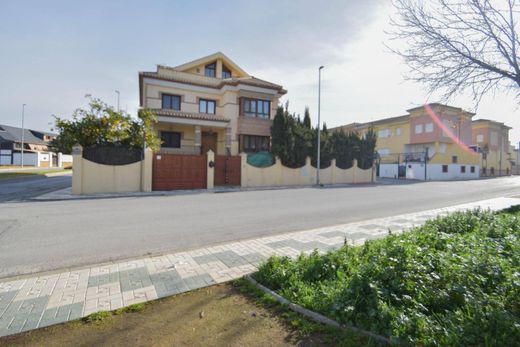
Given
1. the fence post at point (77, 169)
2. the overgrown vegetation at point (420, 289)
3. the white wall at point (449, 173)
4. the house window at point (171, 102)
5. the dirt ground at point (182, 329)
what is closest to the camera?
the overgrown vegetation at point (420, 289)

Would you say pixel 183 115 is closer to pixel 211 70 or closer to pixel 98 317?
pixel 211 70

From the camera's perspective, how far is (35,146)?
5456 centimetres

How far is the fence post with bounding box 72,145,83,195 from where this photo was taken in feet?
44.2

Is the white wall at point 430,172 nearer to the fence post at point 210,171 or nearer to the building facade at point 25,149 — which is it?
the fence post at point 210,171

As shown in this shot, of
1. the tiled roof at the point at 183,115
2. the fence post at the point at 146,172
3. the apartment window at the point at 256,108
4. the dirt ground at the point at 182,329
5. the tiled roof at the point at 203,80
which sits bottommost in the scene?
the dirt ground at the point at 182,329

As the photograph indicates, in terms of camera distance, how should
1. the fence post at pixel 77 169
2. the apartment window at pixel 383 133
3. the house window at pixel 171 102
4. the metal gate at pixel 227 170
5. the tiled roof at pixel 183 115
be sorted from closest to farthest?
the fence post at pixel 77 169
the metal gate at pixel 227 170
the tiled roof at pixel 183 115
the house window at pixel 171 102
the apartment window at pixel 383 133

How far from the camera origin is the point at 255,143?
2284 cm

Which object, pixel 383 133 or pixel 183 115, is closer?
pixel 183 115

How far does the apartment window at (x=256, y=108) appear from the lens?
22.4m

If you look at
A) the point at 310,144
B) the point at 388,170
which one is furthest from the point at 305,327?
the point at 388,170

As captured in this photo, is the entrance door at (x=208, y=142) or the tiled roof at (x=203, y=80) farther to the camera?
the entrance door at (x=208, y=142)

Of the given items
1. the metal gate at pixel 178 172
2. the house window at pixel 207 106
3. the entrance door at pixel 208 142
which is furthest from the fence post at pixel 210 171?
the house window at pixel 207 106

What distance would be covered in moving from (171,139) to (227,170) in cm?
664

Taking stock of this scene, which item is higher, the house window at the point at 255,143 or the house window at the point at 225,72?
the house window at the point at 225,72
